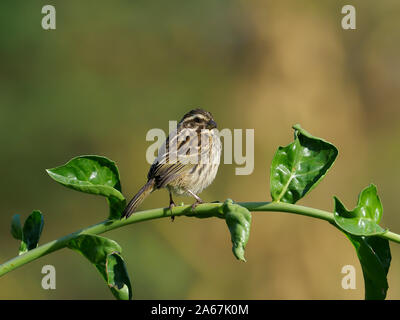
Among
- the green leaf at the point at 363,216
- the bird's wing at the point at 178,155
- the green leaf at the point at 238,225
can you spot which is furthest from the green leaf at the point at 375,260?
the bird's wing at the point at 178,155

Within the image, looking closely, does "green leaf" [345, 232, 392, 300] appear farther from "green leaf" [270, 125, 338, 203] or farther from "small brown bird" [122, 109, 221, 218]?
"small brown bird" [122, 109, 221, 218]

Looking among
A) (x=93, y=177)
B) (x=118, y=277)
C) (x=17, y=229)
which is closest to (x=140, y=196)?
(x=17, y=229)

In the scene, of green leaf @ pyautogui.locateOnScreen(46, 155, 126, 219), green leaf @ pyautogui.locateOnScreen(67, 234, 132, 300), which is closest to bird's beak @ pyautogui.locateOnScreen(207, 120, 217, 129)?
green leaf @ pyautogui.locateOnScreen(46, 155, 126, 219)

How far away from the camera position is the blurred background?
6.36 m

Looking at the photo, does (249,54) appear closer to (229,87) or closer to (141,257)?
(229,87)

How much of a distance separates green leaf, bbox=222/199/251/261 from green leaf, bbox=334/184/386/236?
27 centimetres

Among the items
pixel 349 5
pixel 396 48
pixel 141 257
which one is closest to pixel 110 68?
pixel 141 257

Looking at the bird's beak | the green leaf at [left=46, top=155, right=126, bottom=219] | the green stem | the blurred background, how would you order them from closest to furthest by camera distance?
1. the green stem
2. the green leaf at [left=46, top=155, right=126, bottom=219]
3. the bird's beak
4. the blurred background

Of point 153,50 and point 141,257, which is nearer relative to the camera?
point 141,257

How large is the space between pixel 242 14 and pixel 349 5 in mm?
1355

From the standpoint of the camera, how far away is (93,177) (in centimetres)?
173

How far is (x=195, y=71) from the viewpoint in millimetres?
6961

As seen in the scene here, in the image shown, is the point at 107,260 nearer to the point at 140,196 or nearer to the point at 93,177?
the point at 93,177

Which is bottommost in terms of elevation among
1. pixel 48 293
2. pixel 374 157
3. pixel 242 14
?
pixel 48 293
